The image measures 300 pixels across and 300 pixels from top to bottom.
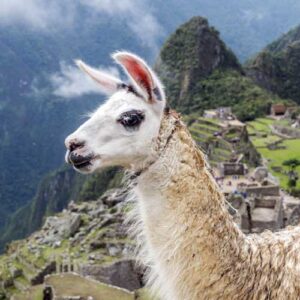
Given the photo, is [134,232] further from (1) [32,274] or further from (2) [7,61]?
(2) [7,61]

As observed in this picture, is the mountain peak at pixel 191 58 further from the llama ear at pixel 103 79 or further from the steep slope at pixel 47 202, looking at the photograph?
the llama ear at pixel 103 79

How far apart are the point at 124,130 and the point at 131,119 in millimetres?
55

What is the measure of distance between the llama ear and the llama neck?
28 centimetres

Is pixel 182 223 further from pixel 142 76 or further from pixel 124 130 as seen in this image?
pixel 142 76

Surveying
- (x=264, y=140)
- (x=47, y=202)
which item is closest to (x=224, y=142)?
(x=264, y=140)

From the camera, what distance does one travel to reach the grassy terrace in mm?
22797

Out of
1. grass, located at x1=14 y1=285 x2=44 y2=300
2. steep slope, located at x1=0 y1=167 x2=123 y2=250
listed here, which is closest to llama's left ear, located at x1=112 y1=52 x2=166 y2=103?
grass, located at x1=14 y1=285 x2=44 y2=300

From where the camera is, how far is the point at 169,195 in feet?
8.18

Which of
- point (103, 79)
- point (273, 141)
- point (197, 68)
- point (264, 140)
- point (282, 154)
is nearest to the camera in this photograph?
point (103, 79)

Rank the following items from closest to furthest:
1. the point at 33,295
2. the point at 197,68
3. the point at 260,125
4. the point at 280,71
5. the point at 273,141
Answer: the point at 33,295, the point at 273,141, the point at 260,125, the point at 197,68, the point at 280,71

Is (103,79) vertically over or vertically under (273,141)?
under

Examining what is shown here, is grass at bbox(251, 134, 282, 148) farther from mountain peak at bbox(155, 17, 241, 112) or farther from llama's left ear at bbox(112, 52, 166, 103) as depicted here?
llama's left ear at bbox(112, 52, 166, 103)

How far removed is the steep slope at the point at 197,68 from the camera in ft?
163

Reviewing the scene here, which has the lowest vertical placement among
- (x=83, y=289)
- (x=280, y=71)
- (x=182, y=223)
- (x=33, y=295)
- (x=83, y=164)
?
(x=33, y=295)
